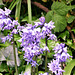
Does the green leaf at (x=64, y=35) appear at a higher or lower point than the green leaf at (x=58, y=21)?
lower

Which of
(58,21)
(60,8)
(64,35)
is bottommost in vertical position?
(64,35)

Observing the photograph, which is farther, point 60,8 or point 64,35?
point 64,35

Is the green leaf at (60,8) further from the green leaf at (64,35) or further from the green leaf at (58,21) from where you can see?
the green leaf at (64,35)

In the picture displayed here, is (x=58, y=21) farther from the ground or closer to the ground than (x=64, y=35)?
farther from the ground

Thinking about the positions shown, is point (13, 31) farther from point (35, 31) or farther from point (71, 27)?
point (71, 27)

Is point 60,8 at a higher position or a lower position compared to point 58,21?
higher

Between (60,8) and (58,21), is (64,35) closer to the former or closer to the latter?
(58,21)

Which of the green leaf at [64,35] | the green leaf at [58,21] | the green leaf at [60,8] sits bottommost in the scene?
the green leaf at [64,35]

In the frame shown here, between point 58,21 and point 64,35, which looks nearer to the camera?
point 58,21

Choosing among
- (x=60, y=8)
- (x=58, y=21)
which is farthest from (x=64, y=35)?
(x=60, y=8)

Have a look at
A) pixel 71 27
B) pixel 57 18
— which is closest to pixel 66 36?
pixel 71 27

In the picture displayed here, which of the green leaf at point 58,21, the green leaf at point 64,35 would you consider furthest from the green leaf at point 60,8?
the green leaf at point 64,35

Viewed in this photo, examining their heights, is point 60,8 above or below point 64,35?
above
